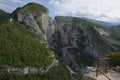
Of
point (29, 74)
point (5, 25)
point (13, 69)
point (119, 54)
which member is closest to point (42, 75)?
point (29, 74)

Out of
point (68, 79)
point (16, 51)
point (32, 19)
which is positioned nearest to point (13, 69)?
point (16, 51)

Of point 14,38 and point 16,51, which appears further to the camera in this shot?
point 14,38

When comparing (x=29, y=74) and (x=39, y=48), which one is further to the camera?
(x=39, y=48)

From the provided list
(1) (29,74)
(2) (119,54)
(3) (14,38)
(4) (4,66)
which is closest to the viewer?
(2) (119,54)

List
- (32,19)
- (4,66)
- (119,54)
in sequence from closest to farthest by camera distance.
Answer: (119,54) < (4,66) < (32,19)

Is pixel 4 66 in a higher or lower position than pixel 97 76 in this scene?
lower

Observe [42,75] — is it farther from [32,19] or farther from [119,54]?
[119,54]

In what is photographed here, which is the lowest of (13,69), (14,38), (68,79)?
(68,79)

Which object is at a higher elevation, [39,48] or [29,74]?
[39,48]

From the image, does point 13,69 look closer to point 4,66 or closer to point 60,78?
point 4,66
